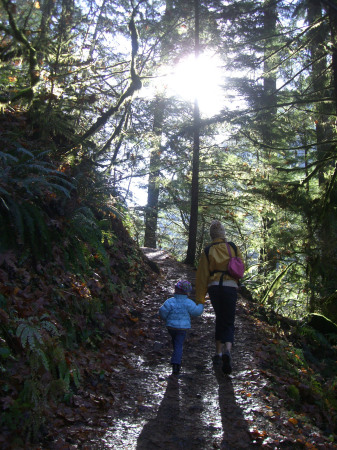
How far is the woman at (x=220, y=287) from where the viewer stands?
5.48 metres

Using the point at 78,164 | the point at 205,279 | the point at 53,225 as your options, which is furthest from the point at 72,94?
the point at 205,279

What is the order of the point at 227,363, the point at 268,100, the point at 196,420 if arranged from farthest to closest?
the point at 268,100 → the point at 227,363 → the point at 196,420

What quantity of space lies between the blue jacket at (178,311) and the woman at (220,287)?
43 centimetres

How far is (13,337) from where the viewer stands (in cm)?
360

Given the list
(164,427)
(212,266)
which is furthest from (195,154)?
(164,427)

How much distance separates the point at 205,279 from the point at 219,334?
853mm

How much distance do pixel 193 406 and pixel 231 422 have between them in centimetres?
50

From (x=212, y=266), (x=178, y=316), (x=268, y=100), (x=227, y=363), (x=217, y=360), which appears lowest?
(x=217, y=360)

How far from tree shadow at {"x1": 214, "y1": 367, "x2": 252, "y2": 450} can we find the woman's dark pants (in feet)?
2.12

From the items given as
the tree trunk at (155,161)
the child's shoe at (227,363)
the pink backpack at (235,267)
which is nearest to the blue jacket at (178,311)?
the child's shoe at (227,363)

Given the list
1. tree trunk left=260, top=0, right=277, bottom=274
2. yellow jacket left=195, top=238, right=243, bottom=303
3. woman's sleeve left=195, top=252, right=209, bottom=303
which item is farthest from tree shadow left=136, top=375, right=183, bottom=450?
tree trunk left=260, top=0, right=277, bottom=274

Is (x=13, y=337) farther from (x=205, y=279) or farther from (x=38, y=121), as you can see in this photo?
(x=38, y=121)

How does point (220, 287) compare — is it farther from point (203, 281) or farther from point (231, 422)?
point (231, 422)

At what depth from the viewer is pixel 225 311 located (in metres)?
5.50
